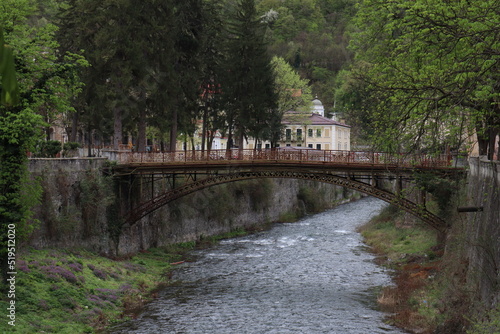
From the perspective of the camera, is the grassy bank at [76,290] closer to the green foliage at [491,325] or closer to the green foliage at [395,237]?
the green foliage at [491,325]

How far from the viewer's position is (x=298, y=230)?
49.8 m

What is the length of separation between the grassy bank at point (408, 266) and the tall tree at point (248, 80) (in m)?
13.8

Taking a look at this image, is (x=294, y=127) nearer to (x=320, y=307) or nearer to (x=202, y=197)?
(x=202, y=197)

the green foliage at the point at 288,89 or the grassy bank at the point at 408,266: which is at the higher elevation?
the green foliage at the point at 288,89

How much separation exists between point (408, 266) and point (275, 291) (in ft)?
30.5

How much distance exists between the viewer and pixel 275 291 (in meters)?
28.0

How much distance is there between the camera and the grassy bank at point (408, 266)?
73.9ft

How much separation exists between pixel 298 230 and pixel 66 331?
30985 mm

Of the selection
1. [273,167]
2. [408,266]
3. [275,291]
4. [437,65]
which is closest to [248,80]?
[273,167]

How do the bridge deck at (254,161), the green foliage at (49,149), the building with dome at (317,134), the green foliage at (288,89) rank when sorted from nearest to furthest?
the bridge deck at (254,161) < the green foliage at (49,149) < the green foliage at (288,89) < the building with dome at (317,134)

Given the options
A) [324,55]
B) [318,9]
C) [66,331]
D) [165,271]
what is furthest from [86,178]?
[318,9]

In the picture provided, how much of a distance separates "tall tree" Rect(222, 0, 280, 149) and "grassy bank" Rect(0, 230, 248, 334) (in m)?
20.2

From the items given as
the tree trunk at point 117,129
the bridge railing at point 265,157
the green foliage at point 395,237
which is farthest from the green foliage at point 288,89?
the bridge railing at point 265,157

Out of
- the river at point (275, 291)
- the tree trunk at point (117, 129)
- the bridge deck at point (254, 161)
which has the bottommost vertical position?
the river at point (275, 291)
